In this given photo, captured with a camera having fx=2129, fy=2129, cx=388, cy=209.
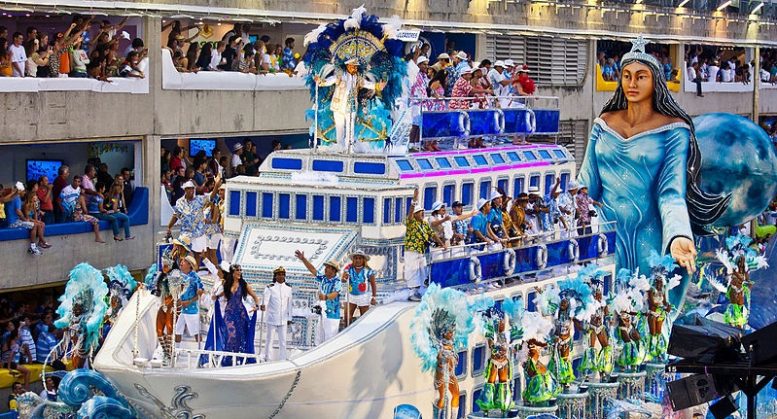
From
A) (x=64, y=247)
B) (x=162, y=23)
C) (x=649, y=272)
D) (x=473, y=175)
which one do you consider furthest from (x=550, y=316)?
(x=162, y=23)

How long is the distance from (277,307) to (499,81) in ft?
32.0

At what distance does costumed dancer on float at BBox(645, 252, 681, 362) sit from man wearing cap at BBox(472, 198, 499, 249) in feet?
13.5

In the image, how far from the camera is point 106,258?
37.2 m

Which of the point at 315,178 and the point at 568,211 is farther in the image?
the point at 568,211

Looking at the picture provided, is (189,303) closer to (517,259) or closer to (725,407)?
(517,259)

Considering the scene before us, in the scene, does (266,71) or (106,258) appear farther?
(266,71)

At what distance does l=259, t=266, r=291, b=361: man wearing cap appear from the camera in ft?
94.3

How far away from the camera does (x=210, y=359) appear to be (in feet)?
93.8

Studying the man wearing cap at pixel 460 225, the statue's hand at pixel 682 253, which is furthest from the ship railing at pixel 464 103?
the statue's hand at pixel 682 253

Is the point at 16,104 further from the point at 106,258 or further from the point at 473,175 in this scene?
the point at 473,175

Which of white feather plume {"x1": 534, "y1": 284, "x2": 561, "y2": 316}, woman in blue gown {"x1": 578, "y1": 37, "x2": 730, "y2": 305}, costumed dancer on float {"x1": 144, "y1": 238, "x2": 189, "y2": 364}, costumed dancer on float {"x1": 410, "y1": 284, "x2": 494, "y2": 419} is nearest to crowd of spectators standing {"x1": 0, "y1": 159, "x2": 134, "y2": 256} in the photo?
costumed dancer on float {"x1": 144, "y1": 238, "x2": 189, "y2": 364}

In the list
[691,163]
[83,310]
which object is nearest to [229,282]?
[83,310]

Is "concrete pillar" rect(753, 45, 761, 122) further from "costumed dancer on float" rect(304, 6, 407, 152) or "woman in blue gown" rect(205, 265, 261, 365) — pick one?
"woman in blue gown" rect(205, 265, 261, 365)

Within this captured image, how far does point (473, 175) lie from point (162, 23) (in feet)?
29.6
